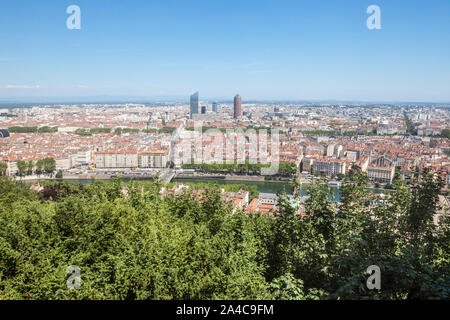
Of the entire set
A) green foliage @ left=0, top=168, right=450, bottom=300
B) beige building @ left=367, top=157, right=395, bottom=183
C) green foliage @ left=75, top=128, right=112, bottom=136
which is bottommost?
beige building @ left=367, top=157, right=395, bottom=183

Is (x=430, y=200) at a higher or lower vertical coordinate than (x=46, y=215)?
higher

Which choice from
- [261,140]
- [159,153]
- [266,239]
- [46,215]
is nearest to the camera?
[266,239]

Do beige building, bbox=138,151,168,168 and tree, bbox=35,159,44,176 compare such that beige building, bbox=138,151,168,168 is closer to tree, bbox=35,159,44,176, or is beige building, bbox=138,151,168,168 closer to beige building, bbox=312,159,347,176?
tree, bbox=35,159,44,176

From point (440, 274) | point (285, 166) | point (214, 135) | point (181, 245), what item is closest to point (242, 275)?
point (181, 245)

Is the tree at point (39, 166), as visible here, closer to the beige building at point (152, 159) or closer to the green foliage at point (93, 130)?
the beige building at point (152, 159)

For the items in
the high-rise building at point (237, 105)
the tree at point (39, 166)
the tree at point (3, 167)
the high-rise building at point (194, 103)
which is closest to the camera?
the tree at point (3, 167)

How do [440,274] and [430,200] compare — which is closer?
[440,274]

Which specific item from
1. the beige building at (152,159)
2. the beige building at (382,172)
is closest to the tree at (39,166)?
the beige building at (152,159)

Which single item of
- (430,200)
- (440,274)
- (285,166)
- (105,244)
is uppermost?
(430,200)

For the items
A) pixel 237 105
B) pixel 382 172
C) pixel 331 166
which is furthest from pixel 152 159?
pixel 237 105

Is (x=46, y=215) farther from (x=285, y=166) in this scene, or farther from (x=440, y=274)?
(x=285, y=166)

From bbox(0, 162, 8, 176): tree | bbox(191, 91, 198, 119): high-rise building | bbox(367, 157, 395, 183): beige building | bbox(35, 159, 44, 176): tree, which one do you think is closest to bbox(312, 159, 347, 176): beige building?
bbox(367, 157, 395, 183): beige building
